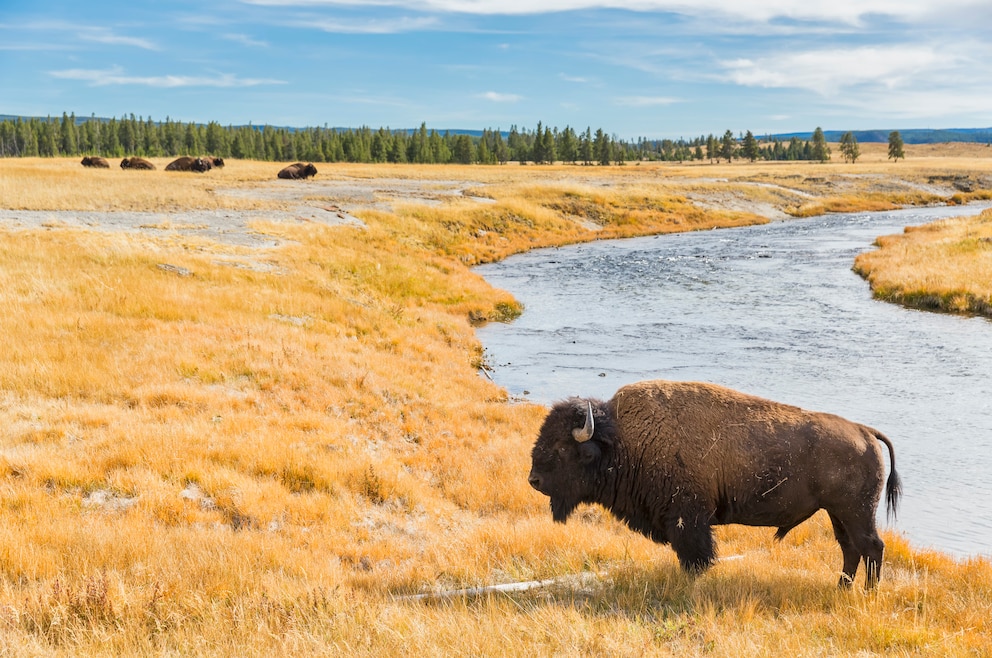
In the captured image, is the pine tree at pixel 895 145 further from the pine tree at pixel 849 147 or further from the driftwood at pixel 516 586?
the driftwood at pixel 516 586

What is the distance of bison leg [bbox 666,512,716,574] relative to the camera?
6250mm

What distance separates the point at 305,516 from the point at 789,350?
559 inches

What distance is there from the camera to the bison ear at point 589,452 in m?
6.50

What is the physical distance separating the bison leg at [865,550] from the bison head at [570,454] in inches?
85.1

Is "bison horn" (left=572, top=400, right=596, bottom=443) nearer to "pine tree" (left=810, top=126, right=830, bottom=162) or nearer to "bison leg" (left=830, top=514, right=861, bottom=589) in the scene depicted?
"bison leg" (left=830, top=514, right=861, bottom=589)

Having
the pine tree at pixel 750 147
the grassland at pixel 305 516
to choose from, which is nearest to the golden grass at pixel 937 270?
the grassland at pixel 305 516

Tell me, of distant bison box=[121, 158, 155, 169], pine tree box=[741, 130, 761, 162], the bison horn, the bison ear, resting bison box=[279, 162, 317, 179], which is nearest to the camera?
the bison horn

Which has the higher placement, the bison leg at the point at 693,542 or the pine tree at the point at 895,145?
the pine tree at the point at 895,145

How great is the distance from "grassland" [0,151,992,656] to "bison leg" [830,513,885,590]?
0.50 feet

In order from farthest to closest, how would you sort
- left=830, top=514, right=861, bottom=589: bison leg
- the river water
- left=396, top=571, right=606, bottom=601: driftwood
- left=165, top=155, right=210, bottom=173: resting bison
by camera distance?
left=165, top=155, right=210, bottom=173: resting bison, the river water, left=830, top=514, right=861, bottom=589: bison leg, left=396, top=571, right=606, bottom=601: driftwood

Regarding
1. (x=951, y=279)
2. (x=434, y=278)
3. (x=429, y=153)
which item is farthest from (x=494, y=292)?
(x=429, y=153)

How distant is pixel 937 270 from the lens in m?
26.5

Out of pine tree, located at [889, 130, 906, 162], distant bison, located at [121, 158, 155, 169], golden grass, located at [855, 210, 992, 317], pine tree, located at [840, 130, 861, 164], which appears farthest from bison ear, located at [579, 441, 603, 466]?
pine tree, located at [840, 130, 861, 164]

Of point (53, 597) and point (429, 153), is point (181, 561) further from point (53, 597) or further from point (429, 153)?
point (429, 153)
